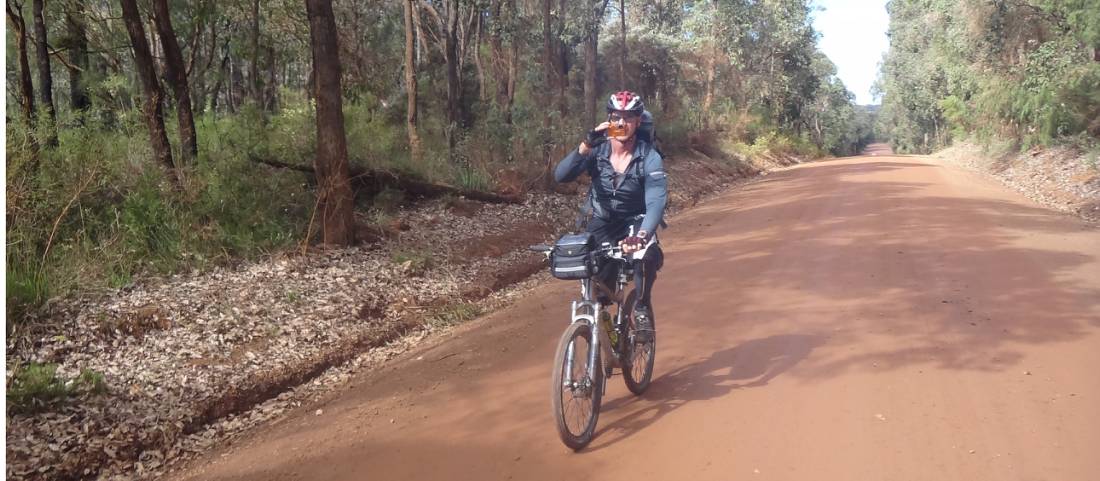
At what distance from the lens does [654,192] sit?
4512 mm

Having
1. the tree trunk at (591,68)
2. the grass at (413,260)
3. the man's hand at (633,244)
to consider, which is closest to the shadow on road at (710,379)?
the man's hand at (633,244)

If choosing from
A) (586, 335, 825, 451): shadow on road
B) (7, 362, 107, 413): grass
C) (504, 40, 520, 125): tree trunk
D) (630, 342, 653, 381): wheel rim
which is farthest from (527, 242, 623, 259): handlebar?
(504, 40, 520, 125): tree trunk

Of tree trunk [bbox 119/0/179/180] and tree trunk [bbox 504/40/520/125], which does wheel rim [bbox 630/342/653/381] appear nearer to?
tree trunk [bbox 119/0/179/180]

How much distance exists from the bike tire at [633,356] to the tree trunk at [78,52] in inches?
427

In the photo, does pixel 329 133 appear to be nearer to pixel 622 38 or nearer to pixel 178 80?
pixel 178 80

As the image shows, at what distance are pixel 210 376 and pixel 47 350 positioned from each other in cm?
124

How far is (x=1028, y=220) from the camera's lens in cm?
1130

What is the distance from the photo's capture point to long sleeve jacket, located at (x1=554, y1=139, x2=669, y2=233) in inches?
179

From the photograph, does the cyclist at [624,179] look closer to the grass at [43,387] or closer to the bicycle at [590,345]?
the bicycle at [590,345]

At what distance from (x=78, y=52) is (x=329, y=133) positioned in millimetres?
7616

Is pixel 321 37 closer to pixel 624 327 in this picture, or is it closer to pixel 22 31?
pixel 22 31

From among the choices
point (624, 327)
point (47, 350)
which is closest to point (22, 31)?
point (47, 350)

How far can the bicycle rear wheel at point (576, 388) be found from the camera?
4027 mm

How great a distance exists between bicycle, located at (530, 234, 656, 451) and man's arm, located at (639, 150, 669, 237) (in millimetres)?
187
